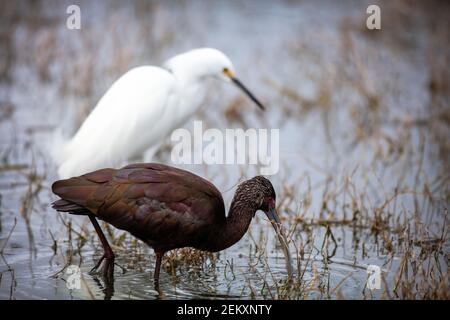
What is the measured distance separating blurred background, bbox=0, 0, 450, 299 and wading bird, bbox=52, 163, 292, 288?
366 mm

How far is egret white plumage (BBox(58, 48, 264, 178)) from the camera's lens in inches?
294

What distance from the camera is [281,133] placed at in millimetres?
10250

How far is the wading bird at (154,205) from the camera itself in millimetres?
5414

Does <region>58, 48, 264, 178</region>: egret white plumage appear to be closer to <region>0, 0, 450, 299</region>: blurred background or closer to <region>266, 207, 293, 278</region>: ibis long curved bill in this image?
<region>0, 0, 450, 299</region>: blurred background

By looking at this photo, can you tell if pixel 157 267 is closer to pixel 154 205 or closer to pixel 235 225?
pixel 154 205

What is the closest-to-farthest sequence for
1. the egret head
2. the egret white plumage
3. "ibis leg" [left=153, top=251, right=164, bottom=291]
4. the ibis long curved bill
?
"ibis leg" [left=153, top=251, right=164, bottom=291]
the ibis long curved bill
the egret white plumage
the egret head

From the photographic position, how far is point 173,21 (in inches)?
584

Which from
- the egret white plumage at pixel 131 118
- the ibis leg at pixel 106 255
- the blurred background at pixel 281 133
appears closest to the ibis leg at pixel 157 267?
the blurred background at pixel 281 133

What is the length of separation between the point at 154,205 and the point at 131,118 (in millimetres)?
2282

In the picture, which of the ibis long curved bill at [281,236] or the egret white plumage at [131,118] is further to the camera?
the egret white plumage at [131,118]

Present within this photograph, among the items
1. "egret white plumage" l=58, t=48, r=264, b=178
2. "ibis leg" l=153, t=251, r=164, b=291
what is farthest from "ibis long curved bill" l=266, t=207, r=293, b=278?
"egret white plumage" l=58, t=48, r=264, b=178

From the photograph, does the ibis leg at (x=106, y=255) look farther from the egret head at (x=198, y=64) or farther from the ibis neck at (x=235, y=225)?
the egret head at (x=198, y=64)

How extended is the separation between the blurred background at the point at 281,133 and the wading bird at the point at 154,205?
366 mm
